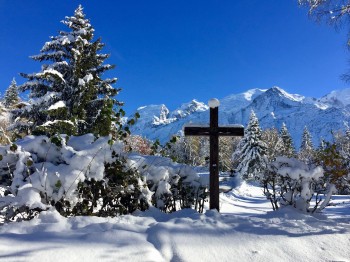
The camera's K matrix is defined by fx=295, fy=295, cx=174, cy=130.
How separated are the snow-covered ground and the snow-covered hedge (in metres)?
0.30

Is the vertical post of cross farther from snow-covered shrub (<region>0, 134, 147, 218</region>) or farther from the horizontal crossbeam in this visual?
snow-covered shrub (<region>0, 134, 147, 218</region>)

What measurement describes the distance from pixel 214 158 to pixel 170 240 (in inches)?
120

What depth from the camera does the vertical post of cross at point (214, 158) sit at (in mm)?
5707

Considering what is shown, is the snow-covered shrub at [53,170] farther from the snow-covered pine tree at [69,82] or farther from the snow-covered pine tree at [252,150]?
the snow-covered pine tree at [252,150]

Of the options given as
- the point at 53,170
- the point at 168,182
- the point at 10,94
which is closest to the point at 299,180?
the point at 168,182

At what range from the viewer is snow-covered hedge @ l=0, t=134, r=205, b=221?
3.38 meters

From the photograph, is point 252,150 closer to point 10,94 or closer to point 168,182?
point 168,182

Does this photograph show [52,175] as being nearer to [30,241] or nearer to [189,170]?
[30,241]

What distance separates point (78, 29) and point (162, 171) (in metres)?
15.6

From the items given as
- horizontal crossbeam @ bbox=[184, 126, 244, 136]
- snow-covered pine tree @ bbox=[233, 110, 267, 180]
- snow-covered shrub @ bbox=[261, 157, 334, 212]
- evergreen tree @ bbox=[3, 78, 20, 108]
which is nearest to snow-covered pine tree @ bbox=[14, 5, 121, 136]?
horizontal crossbeam @ bbox=[184, 126, 244, 136]

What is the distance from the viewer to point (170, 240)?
10.1ft

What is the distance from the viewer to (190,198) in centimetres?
550

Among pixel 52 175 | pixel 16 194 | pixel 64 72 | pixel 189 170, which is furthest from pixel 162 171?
pixel 64 72

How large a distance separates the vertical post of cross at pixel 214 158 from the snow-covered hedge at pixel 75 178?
3.69 feet
